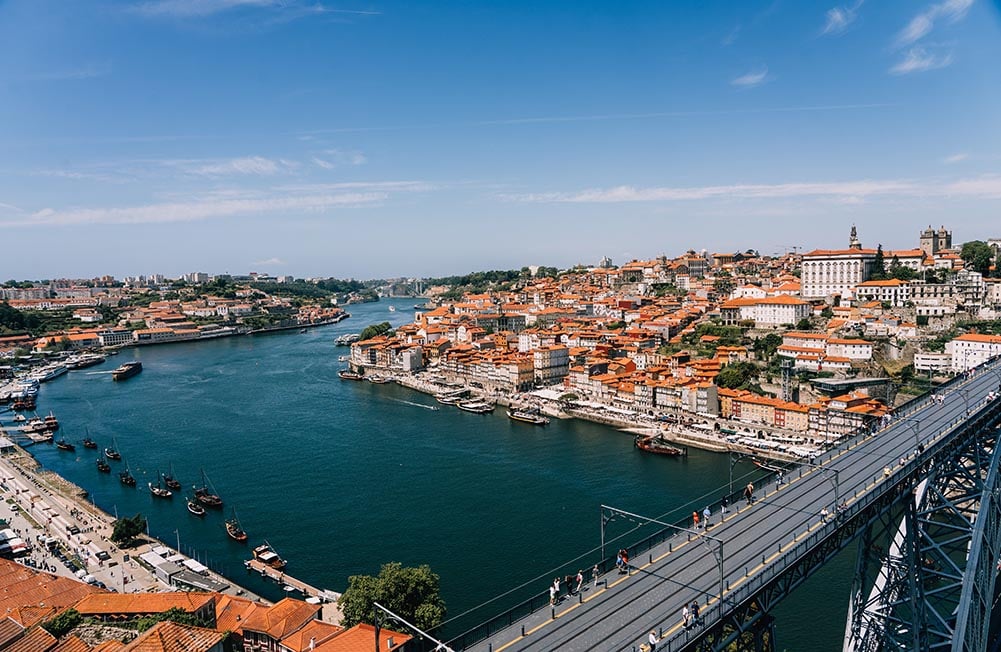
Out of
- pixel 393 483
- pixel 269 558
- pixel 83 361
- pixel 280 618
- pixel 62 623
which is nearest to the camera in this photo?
pixel 62 623

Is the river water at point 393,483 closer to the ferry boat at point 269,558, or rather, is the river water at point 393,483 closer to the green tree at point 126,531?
the ferry boat at point 269,558

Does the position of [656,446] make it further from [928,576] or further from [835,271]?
[835,271]

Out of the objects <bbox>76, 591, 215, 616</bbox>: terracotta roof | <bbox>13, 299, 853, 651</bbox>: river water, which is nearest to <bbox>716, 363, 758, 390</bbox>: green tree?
<bbox>13, 299, 853, 651</bbox>: river water

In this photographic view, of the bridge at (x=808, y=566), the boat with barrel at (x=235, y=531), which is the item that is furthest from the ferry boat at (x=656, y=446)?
the boat with barrel at (x=235, y=531)

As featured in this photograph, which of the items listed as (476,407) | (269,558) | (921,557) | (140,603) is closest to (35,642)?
(140,603)

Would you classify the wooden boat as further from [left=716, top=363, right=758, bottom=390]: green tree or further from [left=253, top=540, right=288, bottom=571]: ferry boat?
[left=716, top=363, right=758, bottom=390]: green tree
